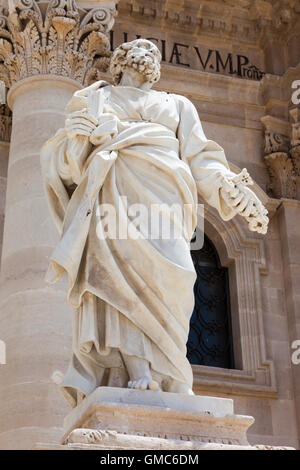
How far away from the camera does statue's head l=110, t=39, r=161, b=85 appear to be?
5.97 m

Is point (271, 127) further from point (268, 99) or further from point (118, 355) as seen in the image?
point (118, 355)

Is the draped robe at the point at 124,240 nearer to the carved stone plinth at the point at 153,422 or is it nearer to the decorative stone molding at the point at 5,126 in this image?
the carved stone plinth at the point at 153,422

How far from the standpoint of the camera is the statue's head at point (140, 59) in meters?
5.97

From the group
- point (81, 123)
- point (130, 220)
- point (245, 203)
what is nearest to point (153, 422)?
point (130, 220)

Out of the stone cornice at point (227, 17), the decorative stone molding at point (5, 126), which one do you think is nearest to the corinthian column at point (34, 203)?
the decorative stone molding at point (5, 126)

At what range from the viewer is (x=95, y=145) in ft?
18.0

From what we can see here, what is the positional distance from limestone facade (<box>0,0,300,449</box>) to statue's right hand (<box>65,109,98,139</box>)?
10.8 ft

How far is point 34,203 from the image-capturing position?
927 cm

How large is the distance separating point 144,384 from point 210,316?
24.3 feet

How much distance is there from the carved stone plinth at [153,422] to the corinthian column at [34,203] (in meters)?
3.26

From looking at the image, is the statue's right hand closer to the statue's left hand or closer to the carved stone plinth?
the statue's left hand

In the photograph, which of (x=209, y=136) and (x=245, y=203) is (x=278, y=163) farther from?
(x=245, y=203)

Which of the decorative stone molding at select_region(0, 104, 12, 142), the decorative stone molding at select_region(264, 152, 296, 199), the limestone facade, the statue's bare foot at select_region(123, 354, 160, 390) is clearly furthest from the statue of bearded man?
the decorative stone molding at select_region(264, 152, 296, 199)
